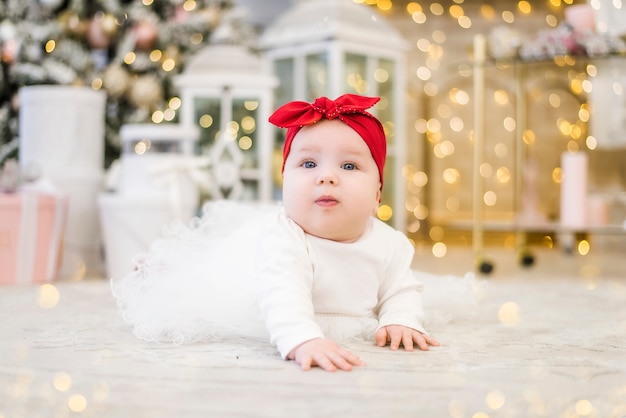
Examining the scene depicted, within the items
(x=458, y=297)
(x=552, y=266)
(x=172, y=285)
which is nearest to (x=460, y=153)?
(x=552, y=266)

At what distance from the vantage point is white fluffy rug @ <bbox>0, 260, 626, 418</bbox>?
81cm

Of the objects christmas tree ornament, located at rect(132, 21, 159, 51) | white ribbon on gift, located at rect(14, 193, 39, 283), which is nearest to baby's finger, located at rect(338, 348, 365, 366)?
white ribbon on gift, located at rect(14, 193, 39, 283)

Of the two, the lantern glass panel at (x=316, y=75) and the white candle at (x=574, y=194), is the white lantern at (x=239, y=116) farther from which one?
the white candle at (x=574, y=194)

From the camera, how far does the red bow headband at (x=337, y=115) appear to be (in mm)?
1114

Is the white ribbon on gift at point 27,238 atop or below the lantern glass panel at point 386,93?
below

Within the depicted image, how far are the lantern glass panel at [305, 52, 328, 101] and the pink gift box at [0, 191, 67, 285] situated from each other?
98cm

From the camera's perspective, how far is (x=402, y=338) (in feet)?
3.83

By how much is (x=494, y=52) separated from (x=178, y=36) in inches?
47.7

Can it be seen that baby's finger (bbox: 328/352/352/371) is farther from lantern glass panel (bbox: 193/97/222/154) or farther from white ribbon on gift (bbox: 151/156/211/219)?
lantern glass panel (bbox: 193/97/222/154)

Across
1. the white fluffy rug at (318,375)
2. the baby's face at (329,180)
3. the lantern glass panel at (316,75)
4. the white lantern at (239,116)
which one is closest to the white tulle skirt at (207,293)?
the white fluffy rug at (318,375)

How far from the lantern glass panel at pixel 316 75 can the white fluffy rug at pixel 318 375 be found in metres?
1.23

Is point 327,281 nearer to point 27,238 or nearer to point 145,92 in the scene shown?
point 27,238

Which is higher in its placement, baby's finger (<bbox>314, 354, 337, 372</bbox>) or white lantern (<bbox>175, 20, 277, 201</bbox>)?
white lantern (<bbox>175, 20, 277, 201</bbox>)

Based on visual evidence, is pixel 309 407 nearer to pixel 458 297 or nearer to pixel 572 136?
pixel 458 297
